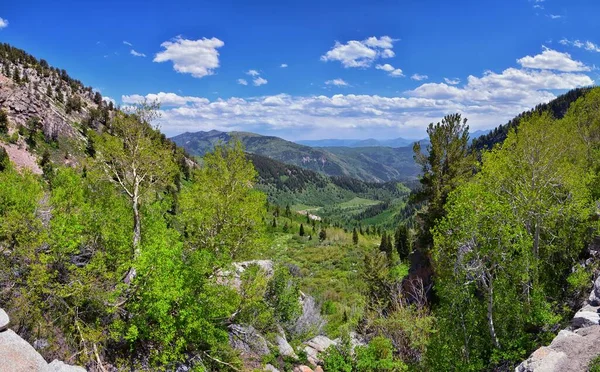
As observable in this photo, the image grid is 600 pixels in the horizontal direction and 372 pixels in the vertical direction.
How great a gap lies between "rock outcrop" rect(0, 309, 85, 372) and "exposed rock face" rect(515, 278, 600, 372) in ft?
54.7

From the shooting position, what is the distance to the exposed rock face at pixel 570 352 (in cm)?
1230

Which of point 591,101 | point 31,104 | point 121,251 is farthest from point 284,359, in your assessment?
point 31,104

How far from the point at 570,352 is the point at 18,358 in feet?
63.3

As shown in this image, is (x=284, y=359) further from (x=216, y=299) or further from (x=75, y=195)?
(x=75, y=195)

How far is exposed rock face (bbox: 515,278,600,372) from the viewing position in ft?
40.3

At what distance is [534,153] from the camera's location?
23.1 meters

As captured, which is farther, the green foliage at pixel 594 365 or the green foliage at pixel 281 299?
the green foliage at pixel 281 299

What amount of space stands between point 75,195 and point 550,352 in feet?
85.5

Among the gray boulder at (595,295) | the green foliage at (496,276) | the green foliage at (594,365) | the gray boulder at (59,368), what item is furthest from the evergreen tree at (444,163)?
the gray boulder at (59,368)

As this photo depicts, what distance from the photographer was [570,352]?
42.4ft

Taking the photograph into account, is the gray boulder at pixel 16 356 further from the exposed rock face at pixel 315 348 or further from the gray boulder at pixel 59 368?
the exposed rock face at pixel 315 348

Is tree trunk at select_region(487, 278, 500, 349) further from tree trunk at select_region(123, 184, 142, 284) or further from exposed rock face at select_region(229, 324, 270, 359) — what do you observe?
tree trunk at select_region(123, 184, 142, 284)

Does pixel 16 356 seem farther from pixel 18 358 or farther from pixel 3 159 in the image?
pixel 3 159

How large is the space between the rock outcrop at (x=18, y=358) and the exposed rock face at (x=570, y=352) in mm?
16663
